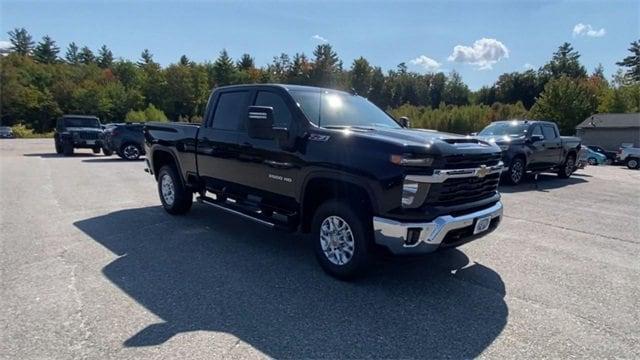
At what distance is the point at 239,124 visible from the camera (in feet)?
19.2

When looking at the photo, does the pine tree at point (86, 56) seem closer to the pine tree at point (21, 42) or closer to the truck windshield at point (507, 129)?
the pine tree at point (21, 42)

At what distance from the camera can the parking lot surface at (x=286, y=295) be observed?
10.9 ft

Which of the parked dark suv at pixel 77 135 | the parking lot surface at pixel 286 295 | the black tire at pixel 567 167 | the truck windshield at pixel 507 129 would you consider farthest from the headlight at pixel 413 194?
the parked dark suv at pixel 77 135

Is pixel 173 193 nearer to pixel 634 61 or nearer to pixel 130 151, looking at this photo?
pixel 130 151

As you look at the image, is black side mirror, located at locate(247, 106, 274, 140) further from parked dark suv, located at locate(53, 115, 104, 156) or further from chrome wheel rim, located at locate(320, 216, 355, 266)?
parked dark suv, located at locate(53, 115, 104, 156)

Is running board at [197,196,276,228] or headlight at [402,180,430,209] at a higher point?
headlight at [402,180,430,209]

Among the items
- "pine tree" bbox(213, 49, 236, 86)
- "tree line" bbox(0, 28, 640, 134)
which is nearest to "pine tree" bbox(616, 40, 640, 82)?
"tree line" bbox(0, 28, 640, 134)

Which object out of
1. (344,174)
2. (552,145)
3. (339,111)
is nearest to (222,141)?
(339,111)

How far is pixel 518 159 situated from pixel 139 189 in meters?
9.93

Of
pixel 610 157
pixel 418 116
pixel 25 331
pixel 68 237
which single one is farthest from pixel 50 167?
pixel 418 116

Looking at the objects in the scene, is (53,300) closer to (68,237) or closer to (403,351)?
(68,237)

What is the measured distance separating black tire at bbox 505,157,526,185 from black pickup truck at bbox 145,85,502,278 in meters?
7.22

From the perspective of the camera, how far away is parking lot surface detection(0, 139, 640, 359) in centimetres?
332

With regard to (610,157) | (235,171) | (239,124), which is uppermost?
(239,124)
